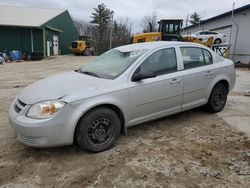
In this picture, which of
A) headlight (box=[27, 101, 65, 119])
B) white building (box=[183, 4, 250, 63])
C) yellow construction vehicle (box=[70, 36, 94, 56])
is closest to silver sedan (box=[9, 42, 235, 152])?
headlight (box=[27, 101, 65, 119])

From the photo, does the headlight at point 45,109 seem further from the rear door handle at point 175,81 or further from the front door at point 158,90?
the rear door handle at point 175,81

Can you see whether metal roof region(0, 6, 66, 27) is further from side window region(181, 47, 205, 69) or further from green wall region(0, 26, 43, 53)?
side window region(181, 47, 205, 69)

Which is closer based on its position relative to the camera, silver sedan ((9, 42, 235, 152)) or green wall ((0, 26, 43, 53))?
silver sedan ((9, 42, 235, 152))

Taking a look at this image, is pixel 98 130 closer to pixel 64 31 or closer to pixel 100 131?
pixel 100 131

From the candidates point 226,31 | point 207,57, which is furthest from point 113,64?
point 226,31

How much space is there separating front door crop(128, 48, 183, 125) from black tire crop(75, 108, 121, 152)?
359 mm

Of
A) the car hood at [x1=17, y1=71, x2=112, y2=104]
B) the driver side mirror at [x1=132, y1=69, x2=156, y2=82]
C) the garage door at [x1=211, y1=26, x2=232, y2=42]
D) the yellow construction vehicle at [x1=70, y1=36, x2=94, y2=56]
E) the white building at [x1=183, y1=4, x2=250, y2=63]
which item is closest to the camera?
the car hood at [x1=17, y1=71, x2=112, y2=104]

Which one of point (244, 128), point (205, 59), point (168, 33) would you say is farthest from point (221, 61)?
point (168, 33)

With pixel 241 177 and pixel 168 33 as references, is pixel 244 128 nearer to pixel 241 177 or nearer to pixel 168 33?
pixel 241 177

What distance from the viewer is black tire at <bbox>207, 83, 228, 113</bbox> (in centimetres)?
545

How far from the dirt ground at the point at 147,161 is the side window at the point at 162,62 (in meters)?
1.09

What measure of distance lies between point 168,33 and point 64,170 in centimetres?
1352

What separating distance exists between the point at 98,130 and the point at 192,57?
2.48 meters

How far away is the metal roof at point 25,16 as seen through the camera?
25812mm
